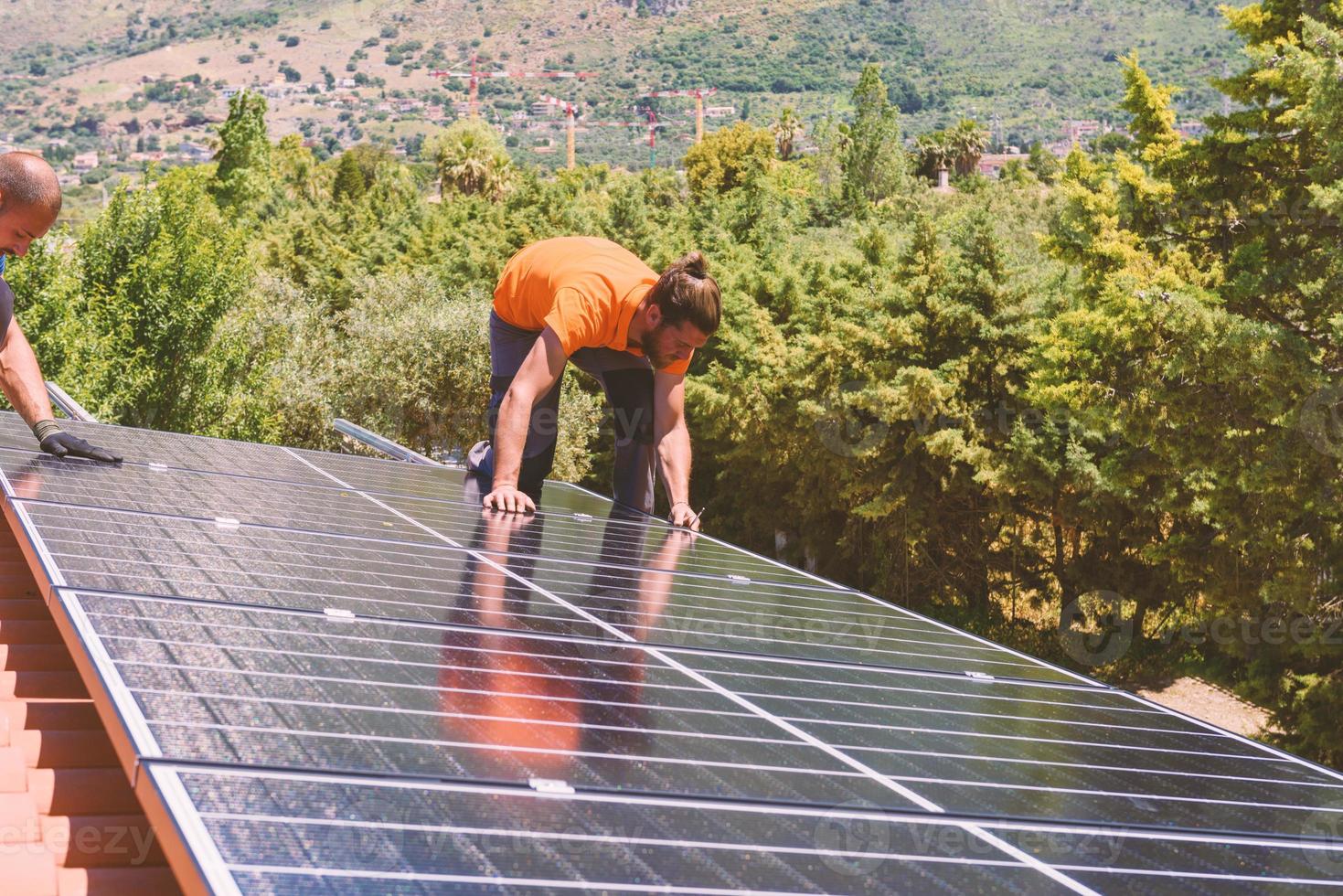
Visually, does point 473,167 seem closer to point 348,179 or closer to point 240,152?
point 240,152

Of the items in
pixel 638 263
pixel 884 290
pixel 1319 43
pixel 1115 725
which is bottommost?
pixel 1115 725

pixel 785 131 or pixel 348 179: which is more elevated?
pixel 785 131

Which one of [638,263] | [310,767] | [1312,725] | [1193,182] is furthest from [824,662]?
[1193,182]

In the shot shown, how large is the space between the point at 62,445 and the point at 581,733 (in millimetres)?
4842

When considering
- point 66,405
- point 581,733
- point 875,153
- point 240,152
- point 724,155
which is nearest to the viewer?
point 581,733


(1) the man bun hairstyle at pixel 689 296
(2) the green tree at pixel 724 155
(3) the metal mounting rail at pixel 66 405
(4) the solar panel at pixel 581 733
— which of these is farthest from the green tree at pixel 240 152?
(4) the solar panel at pixel 581 733

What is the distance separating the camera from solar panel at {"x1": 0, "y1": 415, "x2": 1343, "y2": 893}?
7.27ft

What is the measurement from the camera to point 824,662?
4.73 meters

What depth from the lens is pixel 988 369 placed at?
105ft

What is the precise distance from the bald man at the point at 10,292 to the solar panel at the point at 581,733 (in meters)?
0.79

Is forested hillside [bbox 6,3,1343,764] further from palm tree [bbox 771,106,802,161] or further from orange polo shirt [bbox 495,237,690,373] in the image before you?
palm tree [bbox 771,106,802,161]

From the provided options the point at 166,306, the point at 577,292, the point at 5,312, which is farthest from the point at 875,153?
the point at 5,312

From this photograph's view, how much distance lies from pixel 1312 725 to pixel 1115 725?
667 inches

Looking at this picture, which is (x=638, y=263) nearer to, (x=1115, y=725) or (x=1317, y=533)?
(x=1115, y=725)
